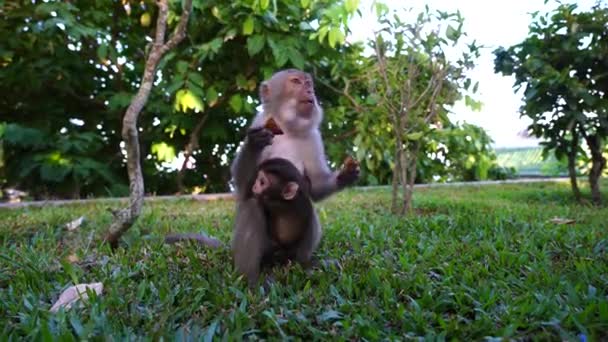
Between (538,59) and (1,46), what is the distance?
6872 mm

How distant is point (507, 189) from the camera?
28.6ft

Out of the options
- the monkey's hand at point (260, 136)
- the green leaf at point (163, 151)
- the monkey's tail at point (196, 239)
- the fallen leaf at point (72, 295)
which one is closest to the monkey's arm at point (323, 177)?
the monkey's hand at point (260, 136)

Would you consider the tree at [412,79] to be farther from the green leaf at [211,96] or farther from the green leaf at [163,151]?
the green leaf at [163,151]

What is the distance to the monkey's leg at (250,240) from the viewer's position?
3117mm

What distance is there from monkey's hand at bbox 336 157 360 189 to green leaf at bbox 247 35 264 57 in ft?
12.6

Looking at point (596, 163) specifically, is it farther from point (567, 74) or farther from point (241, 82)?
point (241, 82)

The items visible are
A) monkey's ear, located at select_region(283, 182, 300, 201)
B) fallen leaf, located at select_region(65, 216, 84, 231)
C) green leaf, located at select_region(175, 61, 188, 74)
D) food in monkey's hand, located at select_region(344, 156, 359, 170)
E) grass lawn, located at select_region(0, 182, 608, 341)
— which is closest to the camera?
grass lawn, located at select_region(0, 182, 608, 341)

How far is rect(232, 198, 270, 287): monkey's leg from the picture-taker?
A: 312 centimetres

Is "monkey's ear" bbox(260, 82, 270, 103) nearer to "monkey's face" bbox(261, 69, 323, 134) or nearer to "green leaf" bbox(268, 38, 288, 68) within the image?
"monkey's face" bbox(261, 69, 323, 134)

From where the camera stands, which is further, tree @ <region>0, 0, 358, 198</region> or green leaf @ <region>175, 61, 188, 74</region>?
green leaf @ <region>175, 61, 188, 74</region>

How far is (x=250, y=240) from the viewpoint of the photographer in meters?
3.13

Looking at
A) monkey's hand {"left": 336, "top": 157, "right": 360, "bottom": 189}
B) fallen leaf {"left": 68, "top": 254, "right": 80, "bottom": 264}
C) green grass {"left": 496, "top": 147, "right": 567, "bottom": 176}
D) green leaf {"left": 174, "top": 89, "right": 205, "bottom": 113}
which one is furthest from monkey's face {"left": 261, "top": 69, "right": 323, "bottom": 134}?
green grass {"left": 496, "top": 147, "right": 567, "bottom": 176}

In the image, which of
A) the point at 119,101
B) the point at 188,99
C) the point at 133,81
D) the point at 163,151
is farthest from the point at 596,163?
the point at 133,81

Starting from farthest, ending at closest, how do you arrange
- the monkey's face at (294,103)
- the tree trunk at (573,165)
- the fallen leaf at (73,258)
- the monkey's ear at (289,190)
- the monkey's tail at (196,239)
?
the tree trunk at (573,165) → the monkey's tail at (196,239) → the monkey's face at (294,103) → the fallen leaf at (73,258) → the monkey's ear at (289,190)
